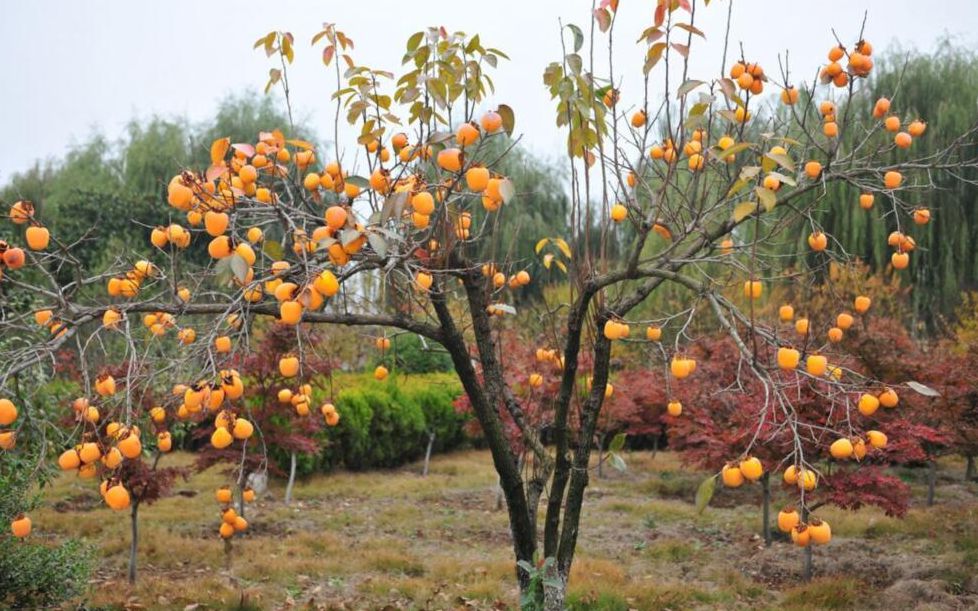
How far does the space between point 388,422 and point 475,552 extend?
152 inches

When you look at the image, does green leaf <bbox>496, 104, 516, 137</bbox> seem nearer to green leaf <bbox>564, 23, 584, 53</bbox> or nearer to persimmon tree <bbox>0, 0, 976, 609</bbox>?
persimmon tree <bbox>0, 0, 976, 609</bbox>

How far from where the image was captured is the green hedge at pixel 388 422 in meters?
8.49

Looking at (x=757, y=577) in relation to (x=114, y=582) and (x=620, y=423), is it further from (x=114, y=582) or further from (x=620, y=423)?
(x=620, y=423)

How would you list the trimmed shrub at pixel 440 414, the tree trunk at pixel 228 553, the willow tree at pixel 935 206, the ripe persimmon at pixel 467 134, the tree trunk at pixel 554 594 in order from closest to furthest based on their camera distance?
the ripe persimmon at pixel 467 134 < the tree trunk at pixel 554 594 < the tree trunk at pixel 228 553 < the trimmed shrub at pixel 440 414 < the willow tree at pixel 935 206

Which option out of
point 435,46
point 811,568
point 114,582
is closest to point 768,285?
point 811,568

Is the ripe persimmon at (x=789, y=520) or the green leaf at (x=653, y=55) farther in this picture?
the green leaf at (x=653, y=55)

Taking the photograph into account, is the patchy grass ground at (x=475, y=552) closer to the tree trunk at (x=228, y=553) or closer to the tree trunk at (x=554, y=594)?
the tree trunk at (x=228, y=553)

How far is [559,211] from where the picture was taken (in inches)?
708

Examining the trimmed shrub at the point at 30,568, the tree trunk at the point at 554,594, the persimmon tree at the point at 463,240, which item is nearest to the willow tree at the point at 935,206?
the persimmon tree at the point at 463,240

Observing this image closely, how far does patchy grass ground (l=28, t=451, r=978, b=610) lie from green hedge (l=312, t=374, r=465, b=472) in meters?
0.71

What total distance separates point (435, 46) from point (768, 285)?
10673 mm

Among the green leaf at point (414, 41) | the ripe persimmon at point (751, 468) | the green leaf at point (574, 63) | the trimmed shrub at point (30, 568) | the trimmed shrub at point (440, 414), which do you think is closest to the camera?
the ripe persimmon at point (751, 468)

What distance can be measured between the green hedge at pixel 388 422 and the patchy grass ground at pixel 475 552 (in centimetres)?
71

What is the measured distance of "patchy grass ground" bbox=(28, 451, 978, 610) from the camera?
4160 millimetres
